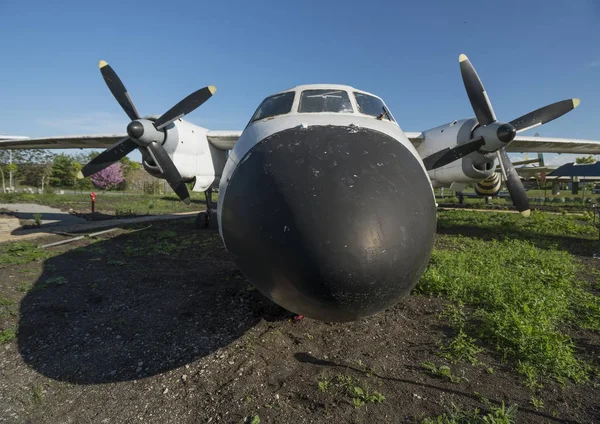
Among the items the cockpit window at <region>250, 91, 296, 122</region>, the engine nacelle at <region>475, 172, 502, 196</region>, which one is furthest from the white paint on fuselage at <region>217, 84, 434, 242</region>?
the engine nacelle at <region>475, 172, 502, 196</region>

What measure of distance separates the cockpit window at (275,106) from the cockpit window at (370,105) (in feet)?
3.14

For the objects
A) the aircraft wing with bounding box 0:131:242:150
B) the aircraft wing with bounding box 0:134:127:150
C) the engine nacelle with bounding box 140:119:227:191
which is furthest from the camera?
the aircraft wing with bounding box 0:134:127:150

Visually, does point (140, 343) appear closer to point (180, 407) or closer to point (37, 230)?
point (180, 407)

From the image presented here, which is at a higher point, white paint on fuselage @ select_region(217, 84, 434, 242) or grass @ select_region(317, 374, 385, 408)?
white paint on fuselage @ select_region(217, 84, 434, 242)

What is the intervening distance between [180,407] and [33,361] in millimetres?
2154

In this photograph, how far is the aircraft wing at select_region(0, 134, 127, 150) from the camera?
13751 millimetres

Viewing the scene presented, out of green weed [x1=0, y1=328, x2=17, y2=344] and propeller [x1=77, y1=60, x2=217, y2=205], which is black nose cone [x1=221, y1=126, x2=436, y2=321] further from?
propeller [x1=77, y1=60, x2=217, y2=205]

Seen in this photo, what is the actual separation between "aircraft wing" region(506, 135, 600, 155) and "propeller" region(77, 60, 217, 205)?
12.4 meters

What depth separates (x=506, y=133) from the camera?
319 inches

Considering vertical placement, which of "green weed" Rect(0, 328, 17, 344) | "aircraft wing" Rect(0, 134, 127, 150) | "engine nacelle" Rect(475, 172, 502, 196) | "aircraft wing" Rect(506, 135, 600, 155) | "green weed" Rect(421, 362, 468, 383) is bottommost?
"green weed" Rect(0, 328, 17, 344)

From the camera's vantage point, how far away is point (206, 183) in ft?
38.1

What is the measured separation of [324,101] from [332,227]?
2815 mm

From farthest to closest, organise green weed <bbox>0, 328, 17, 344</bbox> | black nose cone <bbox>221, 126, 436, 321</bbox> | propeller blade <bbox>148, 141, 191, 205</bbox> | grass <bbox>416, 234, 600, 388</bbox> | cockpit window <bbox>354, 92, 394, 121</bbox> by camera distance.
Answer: propeller blade <bbox>148, 141, 191, 205</bbox>
cockpit window <bbox>354, 92, 394, 121</bbox>
green weed <bbox>0, 328, 17, 344</bbox>
grass <bbox>416, 234, 600, 388</bbox>
black nose cone <bbox>221, 126, 436, 321</bbox>

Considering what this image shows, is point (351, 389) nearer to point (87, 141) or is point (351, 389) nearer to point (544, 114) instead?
point (544, 114)
